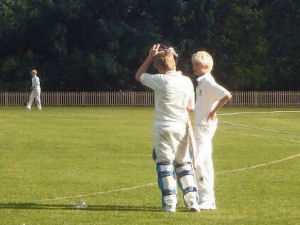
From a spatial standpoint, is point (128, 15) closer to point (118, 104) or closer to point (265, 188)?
point (118, 104)

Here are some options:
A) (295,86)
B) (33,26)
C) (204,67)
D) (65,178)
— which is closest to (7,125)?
(65,178)

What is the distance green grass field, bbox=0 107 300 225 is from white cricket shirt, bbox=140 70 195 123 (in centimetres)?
123

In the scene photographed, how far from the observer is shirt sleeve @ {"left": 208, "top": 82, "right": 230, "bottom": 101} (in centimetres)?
1189

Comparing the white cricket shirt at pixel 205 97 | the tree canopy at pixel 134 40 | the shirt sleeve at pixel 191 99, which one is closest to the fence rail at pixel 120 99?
the tree canopy at pixel 134 40

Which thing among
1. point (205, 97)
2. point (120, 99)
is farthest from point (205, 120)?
point (120, 99)

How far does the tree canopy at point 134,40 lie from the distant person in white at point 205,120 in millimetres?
46382

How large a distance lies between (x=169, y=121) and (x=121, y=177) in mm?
4746

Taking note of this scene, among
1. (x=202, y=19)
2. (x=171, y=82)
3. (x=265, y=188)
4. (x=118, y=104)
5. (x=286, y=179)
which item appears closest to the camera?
(x=171, y=82)

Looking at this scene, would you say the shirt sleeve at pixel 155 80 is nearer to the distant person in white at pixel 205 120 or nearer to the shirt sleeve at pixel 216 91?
the distant person in white at pixel 205 120

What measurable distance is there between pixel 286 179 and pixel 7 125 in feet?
54.8

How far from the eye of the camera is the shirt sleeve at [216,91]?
1189cm

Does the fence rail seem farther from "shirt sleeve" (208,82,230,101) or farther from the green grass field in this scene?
"shirt sleeve" (208,82,230,101)

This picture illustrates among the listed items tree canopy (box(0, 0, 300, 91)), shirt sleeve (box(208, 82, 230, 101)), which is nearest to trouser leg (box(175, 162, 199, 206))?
shirt sleeve (box(208, 82, 230, 101))

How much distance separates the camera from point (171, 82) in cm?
1155
